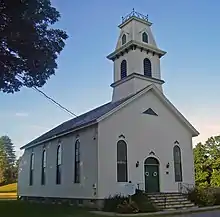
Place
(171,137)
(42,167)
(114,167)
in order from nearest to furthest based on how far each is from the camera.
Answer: (114,167)
(171,137)
(42,167)

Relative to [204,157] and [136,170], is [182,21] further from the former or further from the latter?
[204,157]

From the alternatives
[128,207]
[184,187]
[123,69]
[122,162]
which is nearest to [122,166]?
[122,162]

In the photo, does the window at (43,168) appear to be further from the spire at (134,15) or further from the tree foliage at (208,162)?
the tree foliage at (208,162)

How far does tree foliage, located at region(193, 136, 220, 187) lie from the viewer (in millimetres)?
39625

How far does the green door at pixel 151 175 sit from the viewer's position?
21.3m

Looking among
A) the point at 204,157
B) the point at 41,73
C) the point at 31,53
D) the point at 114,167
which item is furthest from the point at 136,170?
the point at 204,157

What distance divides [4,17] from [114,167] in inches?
440

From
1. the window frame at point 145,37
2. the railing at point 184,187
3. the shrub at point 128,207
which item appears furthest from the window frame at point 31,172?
the window frame at point 145,37

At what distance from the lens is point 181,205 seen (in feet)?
65.6

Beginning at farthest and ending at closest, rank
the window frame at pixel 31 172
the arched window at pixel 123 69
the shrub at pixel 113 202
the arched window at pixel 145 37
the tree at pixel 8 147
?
the tree at pixel 8 147, the window frame at pixel 31 172, the arched window at pixel 145 37, the arched window at pixel 123 69, the shrub at pixel 113 202

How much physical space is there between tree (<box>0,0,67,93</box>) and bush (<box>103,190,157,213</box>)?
799cm

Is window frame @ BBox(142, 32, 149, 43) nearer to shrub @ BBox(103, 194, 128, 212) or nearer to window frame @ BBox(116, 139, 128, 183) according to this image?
window frame @ BBox(116, 139, 128, 183)

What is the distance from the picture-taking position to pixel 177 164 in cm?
2328

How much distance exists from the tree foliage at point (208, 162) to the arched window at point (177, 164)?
17551mm
